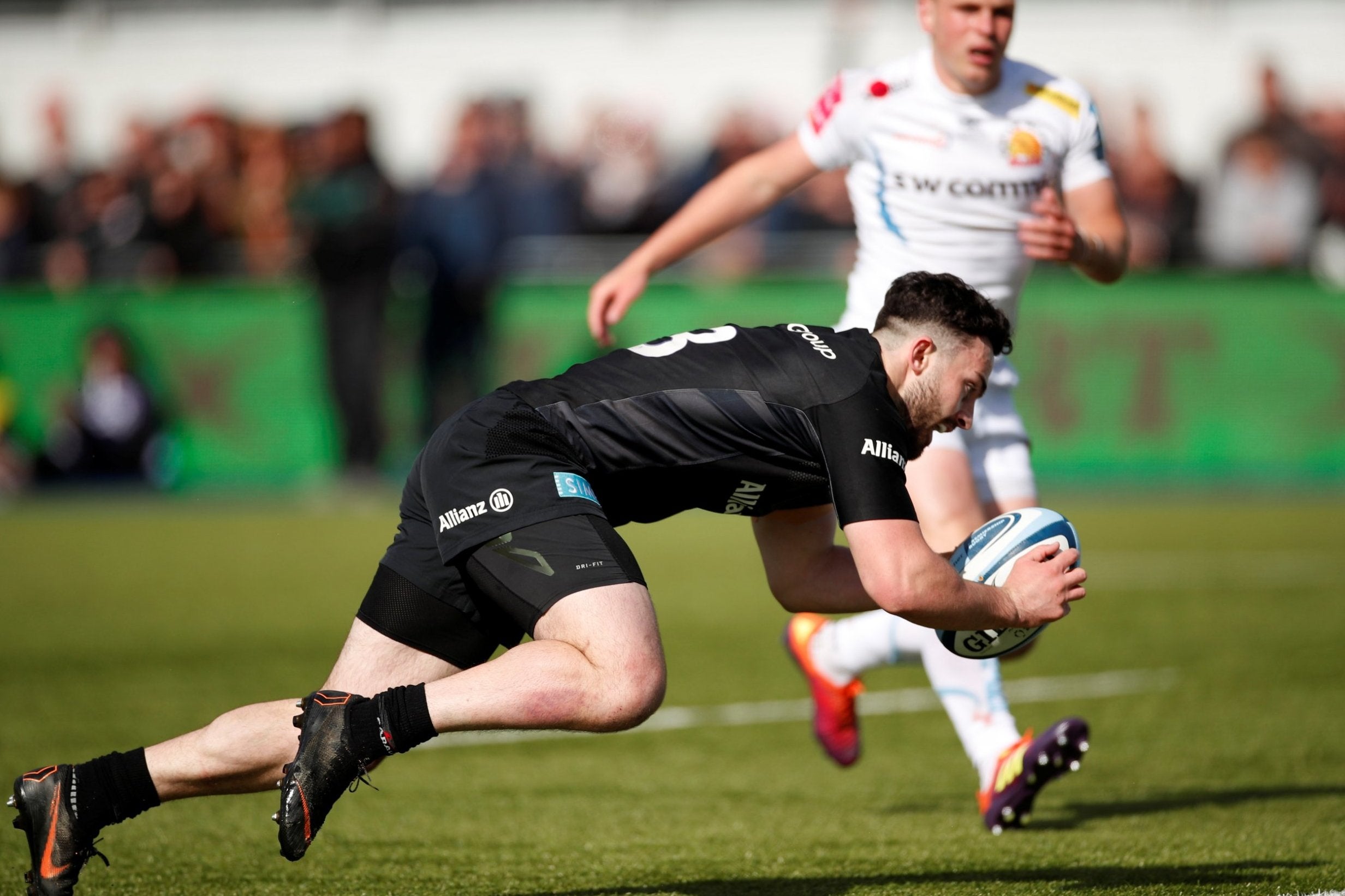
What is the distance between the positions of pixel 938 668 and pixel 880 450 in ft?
6.15

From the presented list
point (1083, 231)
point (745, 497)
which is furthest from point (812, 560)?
point (1083, 231)

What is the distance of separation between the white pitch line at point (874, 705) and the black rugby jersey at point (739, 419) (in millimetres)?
3114

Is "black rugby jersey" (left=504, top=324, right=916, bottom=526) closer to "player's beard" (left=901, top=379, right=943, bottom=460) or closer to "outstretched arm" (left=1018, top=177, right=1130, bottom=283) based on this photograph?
"player's beard" (left=901, top=379, right=943, bottom=460)

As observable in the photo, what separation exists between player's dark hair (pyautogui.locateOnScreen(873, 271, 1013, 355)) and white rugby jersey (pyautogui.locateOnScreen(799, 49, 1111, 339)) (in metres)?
1.35

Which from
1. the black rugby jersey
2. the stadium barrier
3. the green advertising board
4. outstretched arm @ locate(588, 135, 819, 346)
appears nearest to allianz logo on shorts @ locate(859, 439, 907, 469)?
the black rugby jersey

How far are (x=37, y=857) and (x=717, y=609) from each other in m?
6.99

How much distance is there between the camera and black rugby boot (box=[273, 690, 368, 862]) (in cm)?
430

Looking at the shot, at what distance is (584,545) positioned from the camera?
4477 mm

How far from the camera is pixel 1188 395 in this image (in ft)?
53.5

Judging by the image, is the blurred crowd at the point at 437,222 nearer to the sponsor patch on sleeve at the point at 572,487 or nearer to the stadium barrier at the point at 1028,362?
the stadium barrier at the point at 1028,362

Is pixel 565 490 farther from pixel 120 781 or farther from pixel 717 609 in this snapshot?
pixel 717 609

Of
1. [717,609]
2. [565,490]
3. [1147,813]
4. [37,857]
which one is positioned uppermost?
[565,490]

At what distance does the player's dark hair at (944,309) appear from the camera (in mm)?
4633

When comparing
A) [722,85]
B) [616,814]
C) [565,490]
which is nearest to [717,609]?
[616,814]
